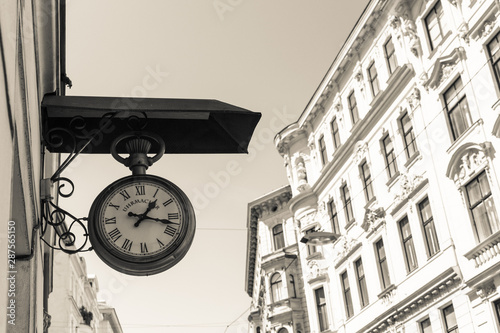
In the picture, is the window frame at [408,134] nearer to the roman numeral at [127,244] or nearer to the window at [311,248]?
the window at [311,248]

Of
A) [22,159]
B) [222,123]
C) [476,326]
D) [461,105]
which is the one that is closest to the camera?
[22,159]

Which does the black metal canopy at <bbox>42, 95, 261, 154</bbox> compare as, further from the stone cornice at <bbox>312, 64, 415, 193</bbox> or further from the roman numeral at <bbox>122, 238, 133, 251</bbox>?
the stone cornice at <bbox>312, 64, 415, 193</bbox>

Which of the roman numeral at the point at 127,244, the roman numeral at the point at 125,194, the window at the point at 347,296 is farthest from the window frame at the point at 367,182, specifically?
the roman numeral at the point at 127,244

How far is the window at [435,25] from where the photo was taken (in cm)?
2352

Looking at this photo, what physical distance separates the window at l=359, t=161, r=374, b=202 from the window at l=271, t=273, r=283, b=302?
1575 cm

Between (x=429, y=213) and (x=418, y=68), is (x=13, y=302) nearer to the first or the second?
(x=429, y=213)

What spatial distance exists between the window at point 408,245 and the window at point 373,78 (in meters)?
5.93

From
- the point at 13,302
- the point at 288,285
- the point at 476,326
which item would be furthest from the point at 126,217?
the point at 288,285

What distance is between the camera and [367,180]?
1110 inches

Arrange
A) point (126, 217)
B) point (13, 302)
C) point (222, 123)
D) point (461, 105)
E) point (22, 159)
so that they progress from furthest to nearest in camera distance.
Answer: point (461, 105) < point (222, 123) < point (126, 217) < point (13, 302) < point (22, 159)

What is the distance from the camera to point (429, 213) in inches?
928

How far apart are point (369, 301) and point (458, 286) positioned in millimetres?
6526

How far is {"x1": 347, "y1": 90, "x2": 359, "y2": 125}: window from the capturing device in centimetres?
2983

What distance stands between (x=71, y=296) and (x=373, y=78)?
28593 millimetres
